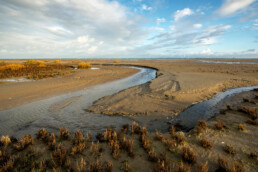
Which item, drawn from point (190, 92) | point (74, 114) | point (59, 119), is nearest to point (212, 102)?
point (190, 92)

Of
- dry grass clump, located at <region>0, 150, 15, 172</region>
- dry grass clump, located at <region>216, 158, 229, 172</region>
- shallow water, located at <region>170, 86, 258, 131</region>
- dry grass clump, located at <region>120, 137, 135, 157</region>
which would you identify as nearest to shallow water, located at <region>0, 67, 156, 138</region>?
dry grass clump, located at <region>120, 137, 135, 157</region>

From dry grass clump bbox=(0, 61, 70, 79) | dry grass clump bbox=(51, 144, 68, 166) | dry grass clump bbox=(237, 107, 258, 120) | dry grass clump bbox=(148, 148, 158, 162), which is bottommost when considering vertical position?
dry grass clump bbox=(148, 148, 158, 162)

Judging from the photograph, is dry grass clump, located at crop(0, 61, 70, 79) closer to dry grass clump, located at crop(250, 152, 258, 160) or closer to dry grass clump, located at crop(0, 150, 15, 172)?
dry grass clump, located at crop(0, 150, 15, 172)

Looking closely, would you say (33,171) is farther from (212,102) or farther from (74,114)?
(212,102)

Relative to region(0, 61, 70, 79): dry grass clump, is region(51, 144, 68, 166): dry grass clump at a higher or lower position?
lower

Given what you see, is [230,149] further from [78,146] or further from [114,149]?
[78,146]

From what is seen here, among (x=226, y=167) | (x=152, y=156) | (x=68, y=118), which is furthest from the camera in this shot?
(x=68, y=118)

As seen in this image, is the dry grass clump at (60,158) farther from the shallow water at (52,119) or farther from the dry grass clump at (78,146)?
the shallow water at (52,119)

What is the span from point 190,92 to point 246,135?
258 inches

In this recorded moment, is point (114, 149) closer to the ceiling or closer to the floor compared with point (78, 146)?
closer to the floor

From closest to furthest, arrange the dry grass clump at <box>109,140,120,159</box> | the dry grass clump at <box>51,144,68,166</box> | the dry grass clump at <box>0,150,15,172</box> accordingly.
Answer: the dry grass clump at <box>0,150,15,172</box>
the dry grass clump at <box>51,144,68,166</box>
the dry grass clump at <box>109,140,120,159</box>

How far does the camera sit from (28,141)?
14.6 feet

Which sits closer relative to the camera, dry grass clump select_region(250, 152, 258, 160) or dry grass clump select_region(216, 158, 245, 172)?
dry grass clump select_region(216, 158, 245, 172)

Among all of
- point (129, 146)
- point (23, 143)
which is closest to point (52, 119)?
point (23, 143)
